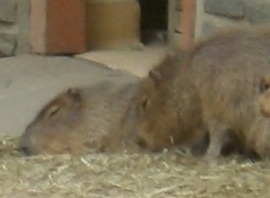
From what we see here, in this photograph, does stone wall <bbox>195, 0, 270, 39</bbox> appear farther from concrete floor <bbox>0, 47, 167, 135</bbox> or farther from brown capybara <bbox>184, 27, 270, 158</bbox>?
brown capybara <bbox>184, 27, 270, 158</bbox>

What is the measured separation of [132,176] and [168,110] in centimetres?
51

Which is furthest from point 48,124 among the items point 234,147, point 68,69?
point 68,69

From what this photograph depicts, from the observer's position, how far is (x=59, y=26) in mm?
5688

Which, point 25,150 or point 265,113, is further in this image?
point 25,150

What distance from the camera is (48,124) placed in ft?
12.8

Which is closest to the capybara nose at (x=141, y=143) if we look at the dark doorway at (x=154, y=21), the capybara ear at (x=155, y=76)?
the capybara ear at (x=155, y=76)

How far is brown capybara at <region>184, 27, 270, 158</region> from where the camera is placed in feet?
10.4

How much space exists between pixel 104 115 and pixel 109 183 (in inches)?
33.6

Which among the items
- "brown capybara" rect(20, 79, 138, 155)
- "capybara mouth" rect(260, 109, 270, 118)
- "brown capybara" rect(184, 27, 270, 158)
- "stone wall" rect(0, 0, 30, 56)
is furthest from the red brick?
"capybara mouth" rect(260, 109, 270, 118)

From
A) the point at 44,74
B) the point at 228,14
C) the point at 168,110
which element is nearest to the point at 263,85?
the point at 168,110

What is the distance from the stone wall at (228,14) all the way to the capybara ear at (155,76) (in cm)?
64

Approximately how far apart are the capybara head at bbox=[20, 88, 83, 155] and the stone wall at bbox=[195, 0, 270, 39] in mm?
893

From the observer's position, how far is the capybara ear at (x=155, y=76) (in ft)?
11.7

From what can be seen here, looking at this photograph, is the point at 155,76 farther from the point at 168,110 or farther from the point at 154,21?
the point at 154,21
